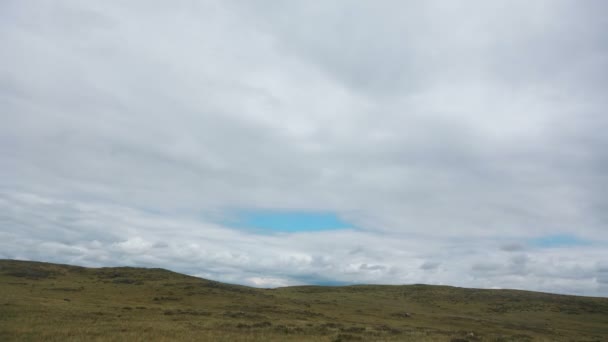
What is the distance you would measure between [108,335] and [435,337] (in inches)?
1042

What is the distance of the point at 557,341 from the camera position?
43.6 meters

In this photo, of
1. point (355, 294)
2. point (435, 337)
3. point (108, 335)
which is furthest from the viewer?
point (355, 294)

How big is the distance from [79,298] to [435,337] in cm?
4435

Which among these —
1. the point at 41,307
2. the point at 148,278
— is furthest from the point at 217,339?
the point at 148,278

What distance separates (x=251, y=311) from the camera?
181 feet

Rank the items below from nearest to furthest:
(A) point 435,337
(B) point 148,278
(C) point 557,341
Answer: (A) point 435,337 < (C) point 557,341 < (B) point 148,278

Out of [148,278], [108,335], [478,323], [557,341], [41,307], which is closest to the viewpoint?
[108,335]

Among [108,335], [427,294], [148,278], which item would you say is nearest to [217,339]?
[108,335]

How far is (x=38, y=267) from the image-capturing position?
301ft

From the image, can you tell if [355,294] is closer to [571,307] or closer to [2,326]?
[571,307]

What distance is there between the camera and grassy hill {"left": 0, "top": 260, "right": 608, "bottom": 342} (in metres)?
32.8

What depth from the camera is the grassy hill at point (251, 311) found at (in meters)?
A: 32.8

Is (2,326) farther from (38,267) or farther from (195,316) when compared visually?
(38,267)

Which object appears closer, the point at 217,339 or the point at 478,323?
the point at 217,339
